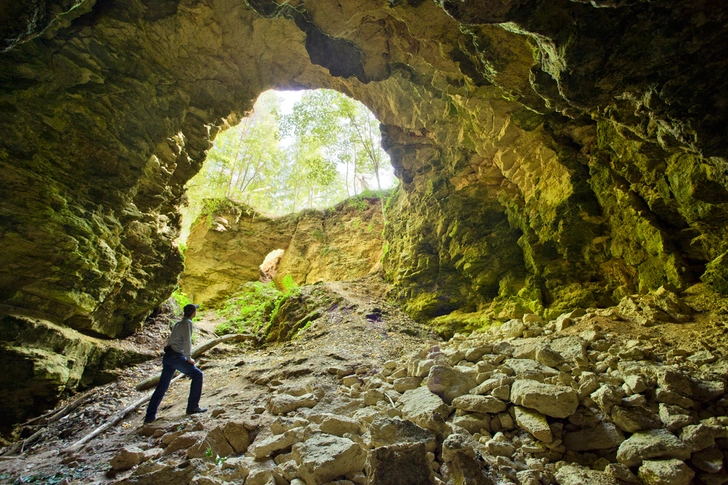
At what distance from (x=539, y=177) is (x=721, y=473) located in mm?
5817

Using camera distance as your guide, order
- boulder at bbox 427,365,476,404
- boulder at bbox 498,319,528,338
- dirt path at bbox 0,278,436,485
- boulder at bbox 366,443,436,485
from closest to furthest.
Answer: boulder at bbox 366,443,436,485
boulder at bbox 427,365,476,404
dirt path at bbox 0,278,436,485
boulder at bbox 498,319,528,338

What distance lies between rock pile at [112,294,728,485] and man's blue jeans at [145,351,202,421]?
0.45 m

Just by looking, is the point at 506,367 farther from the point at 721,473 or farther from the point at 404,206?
the point at 404,206

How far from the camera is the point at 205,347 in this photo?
7914mm

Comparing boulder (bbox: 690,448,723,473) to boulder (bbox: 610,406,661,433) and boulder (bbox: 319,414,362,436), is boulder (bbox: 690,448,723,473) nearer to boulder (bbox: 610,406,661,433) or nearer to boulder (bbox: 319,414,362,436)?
boulder (bbox: 610,406,661,433)

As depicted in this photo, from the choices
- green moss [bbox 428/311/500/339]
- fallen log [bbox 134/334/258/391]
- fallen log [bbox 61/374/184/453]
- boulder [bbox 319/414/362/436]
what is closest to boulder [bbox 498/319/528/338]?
green moss [bbox 428/311/500/339]

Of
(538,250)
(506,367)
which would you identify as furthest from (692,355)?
(538,250)

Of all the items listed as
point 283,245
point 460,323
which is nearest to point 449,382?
point 460,323

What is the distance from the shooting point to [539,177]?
21.7 ft

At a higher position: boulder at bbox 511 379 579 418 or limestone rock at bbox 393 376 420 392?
boulder at bbox 511 379 579 418

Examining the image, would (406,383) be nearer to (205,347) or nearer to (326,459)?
(326,459)

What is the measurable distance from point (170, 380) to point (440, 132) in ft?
30.8

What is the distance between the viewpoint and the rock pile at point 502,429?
6.57 feet

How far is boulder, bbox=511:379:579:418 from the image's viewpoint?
2455mm
